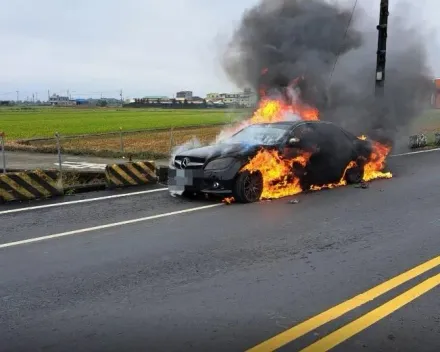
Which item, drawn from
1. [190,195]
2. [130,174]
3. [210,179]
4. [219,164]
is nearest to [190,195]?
[190,195]

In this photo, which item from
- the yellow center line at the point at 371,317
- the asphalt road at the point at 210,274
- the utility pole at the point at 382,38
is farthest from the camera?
the utility pole at the point at 382,38

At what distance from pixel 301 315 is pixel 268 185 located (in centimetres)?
552

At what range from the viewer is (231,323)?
3859 mm

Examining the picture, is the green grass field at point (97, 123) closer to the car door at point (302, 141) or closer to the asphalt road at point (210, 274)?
the car door at point (302, 141)

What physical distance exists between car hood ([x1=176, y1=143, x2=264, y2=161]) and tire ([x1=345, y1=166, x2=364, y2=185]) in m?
2.59

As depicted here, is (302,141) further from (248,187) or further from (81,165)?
(81,165)

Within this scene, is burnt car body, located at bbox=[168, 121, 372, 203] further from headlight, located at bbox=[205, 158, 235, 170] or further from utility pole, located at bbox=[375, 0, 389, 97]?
utility pole, located at bbox=[375, 0, 389, 97]

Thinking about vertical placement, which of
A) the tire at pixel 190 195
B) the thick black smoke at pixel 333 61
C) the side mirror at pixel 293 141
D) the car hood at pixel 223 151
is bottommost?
the tire at pixel 190 195

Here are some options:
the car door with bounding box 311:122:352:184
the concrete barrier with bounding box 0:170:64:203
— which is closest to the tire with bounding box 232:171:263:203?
the car door with bounding box 311:122:352:184

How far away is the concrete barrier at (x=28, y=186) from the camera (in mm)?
9289

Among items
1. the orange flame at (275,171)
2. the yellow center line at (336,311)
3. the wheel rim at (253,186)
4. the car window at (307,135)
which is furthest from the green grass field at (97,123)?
the yellow center line at (336,311)

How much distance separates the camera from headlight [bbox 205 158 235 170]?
8914mm

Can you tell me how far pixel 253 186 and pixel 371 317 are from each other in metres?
5.31

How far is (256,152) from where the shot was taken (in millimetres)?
9258
